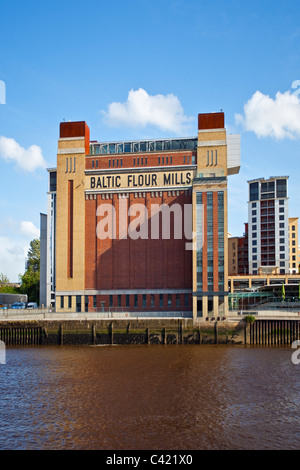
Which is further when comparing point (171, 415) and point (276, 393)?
point (276, 393)

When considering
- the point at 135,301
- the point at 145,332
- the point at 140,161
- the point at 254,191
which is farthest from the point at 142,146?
the point at 254,191

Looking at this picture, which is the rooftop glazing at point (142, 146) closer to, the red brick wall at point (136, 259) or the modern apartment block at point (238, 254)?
the red brick wall at point (136, 259)

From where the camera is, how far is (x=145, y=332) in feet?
225

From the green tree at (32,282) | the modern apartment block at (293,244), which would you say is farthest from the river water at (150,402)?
the modern apartment block at (293,244)

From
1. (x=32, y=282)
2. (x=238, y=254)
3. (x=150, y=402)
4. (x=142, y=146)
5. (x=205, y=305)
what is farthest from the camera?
(x=238, y=254)

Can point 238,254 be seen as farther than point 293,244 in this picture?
Yes

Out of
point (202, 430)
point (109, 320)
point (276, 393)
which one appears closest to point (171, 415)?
point (202, 430)

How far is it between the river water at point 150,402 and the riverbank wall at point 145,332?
469 inches

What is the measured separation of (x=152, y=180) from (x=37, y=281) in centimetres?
6444

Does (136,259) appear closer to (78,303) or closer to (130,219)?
(130,219)

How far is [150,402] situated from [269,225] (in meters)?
115

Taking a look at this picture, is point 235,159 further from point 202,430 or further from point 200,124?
point 202,430

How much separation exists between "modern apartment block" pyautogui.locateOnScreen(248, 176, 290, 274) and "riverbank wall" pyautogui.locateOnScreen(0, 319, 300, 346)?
72819mm

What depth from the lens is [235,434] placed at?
93.8 feet
